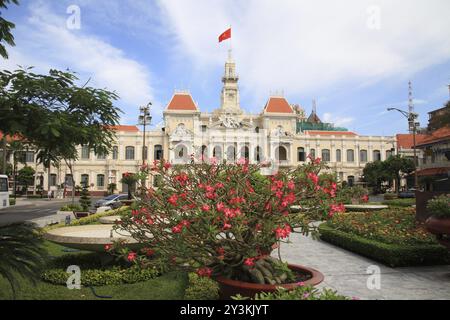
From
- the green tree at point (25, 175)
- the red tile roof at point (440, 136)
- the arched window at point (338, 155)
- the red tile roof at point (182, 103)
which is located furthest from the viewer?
the arched window at point (338, 155)

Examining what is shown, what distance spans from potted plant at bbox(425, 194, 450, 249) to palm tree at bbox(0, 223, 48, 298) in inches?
273

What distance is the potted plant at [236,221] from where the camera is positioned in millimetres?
4461

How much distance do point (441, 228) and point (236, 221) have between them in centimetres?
500

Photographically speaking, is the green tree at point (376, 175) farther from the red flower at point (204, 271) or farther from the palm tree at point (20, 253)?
the palm tree at point (20, 253)

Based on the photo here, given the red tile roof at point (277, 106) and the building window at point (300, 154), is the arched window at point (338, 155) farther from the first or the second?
the red tile roof at point (277, 106)

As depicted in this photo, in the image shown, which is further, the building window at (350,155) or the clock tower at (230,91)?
the clock tower at (230,91)

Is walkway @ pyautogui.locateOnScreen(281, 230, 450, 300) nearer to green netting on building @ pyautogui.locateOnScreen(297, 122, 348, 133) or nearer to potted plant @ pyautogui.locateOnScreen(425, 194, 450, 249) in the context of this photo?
potted plant @ pyautogui.locateOnScreen(425, 194, 450, 249)

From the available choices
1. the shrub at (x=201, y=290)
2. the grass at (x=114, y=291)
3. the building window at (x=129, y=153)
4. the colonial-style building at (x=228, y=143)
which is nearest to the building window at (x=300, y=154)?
the colonial-style building at (x=228, y=143)

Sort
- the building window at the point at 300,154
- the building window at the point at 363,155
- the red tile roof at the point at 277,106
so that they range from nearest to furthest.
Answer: the building window at the point at 300,154 → the building window at the point at 363,155 → the red tile roof at the point at 277,106

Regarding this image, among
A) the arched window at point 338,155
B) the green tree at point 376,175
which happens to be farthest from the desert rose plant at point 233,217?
the arched window at point 338,155

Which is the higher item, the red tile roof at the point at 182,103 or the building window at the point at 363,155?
the red tile roof at the point at 182,103

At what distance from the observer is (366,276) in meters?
7.50

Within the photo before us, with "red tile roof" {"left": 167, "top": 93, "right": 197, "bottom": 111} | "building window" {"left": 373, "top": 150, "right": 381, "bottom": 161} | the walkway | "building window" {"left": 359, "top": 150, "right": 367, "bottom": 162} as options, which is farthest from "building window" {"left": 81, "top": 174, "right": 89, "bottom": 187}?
the walkway

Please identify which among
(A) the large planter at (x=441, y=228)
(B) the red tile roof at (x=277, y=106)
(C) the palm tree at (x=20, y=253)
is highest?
(B) the red tile roof at (x=277, y=106)
